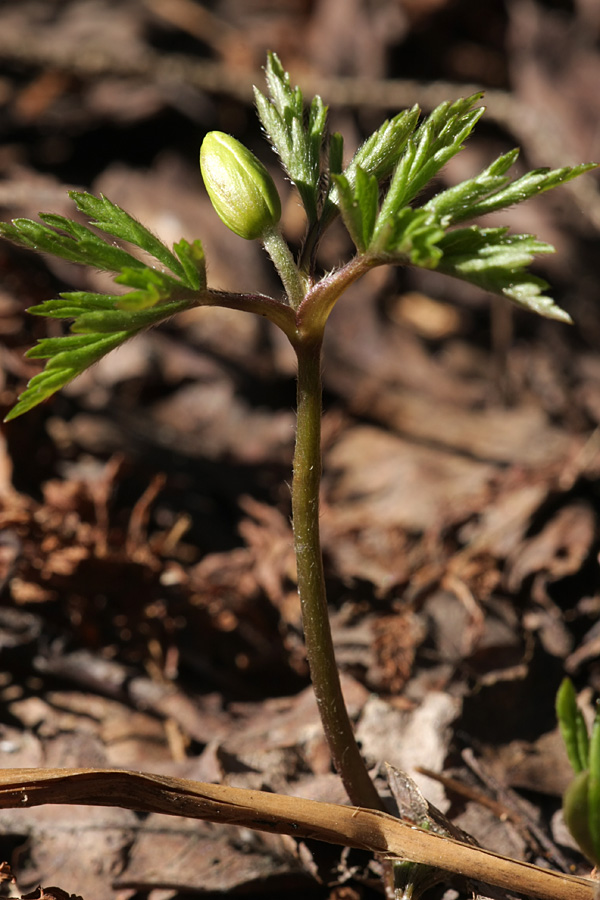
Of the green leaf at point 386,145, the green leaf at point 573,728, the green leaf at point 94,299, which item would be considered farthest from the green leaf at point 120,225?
the green leaf at point 573,728

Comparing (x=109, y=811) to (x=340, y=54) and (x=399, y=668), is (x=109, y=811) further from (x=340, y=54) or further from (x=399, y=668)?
(x=340, y=54)

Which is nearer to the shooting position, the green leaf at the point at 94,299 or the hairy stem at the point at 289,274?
the green leaf at the point at 94,299

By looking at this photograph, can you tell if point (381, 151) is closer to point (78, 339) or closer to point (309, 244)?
point (309, 244)

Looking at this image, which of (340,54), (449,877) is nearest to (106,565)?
(449,877)

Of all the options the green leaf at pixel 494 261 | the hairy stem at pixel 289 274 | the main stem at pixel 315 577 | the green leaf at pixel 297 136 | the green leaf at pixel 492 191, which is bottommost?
the main stem at pixel 315 577

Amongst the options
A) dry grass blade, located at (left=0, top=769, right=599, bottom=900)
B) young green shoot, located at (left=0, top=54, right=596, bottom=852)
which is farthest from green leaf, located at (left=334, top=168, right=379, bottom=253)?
dry grass blade, located at (left=0, top=769, right=599, bottom=900)

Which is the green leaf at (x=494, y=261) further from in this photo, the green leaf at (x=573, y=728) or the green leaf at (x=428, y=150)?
the green leaf at (x=573, y=728)
